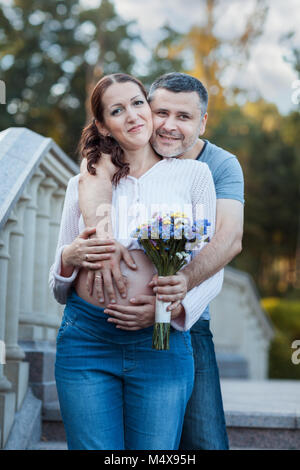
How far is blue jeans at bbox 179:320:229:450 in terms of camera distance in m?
2.54

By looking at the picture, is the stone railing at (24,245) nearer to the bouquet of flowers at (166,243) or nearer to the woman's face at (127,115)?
the woman's face at (127,115)

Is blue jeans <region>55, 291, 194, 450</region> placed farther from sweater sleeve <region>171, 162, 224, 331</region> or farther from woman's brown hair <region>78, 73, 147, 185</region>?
woman's brown hair <region>78, 73, 147, 185</region>

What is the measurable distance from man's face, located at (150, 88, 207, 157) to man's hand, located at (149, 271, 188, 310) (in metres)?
0.50

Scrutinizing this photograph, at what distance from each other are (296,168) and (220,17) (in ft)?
32.2

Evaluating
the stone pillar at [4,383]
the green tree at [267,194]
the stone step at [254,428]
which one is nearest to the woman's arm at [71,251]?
the stone pillar at [4,383]

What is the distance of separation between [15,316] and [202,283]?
53.8 inches

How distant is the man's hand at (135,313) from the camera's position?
1987 millimetres

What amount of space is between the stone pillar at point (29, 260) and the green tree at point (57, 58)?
628 inches

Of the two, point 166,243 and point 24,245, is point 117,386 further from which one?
point 24,245

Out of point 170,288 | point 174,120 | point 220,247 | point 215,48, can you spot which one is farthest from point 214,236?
point 215,48

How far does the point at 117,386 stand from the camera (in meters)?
2.02

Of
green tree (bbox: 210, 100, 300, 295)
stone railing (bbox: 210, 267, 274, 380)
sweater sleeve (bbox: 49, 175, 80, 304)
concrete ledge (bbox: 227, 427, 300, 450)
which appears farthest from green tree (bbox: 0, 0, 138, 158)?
sweater sleeve (bbox: 49, 175, 80, 304)
